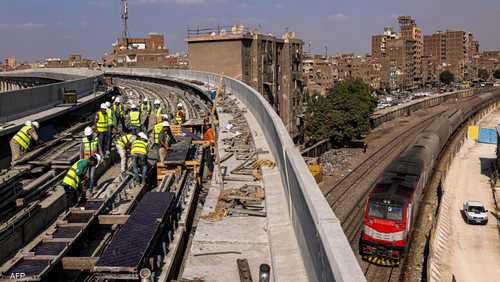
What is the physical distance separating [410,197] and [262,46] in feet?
122

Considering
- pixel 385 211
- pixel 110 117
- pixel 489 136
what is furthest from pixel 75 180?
pixel 489 136

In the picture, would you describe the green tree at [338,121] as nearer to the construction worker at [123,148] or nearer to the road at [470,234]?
the road at [470,234]

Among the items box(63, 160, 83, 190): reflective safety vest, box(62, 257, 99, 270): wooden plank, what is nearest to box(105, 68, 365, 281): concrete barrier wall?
box(62, 257, 99, 270): wooden plank

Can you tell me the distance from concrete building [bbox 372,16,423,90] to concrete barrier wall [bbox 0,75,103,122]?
12360 cm

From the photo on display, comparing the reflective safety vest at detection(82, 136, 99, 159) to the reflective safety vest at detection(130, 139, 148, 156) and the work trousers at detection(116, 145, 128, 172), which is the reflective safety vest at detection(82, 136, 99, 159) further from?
the reflective safety vest at detection(130, 139, 148, 156)

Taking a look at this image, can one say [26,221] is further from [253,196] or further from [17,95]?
[17,95]

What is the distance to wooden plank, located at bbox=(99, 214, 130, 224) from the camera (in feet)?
27.9

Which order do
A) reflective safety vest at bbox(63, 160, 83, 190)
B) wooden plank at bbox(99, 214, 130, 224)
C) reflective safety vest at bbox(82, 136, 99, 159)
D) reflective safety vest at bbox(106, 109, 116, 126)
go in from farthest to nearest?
1. reflective safety vest at bbox(106, 109, 116, 126)
2. reflective safety vest at bbox(82, 136, 99, 159)
3. reflective safety vest at bbox(63, 160, 83, 190)
4. wooden plank at bbox(99, 214, 130, 224)

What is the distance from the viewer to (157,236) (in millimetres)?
7188

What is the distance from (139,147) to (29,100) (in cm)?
824

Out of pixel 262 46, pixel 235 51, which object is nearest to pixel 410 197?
pixel 235 51

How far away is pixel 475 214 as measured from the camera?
31.5 meters

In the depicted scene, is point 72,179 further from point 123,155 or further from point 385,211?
point 385,211

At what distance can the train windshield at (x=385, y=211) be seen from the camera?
18.7m
